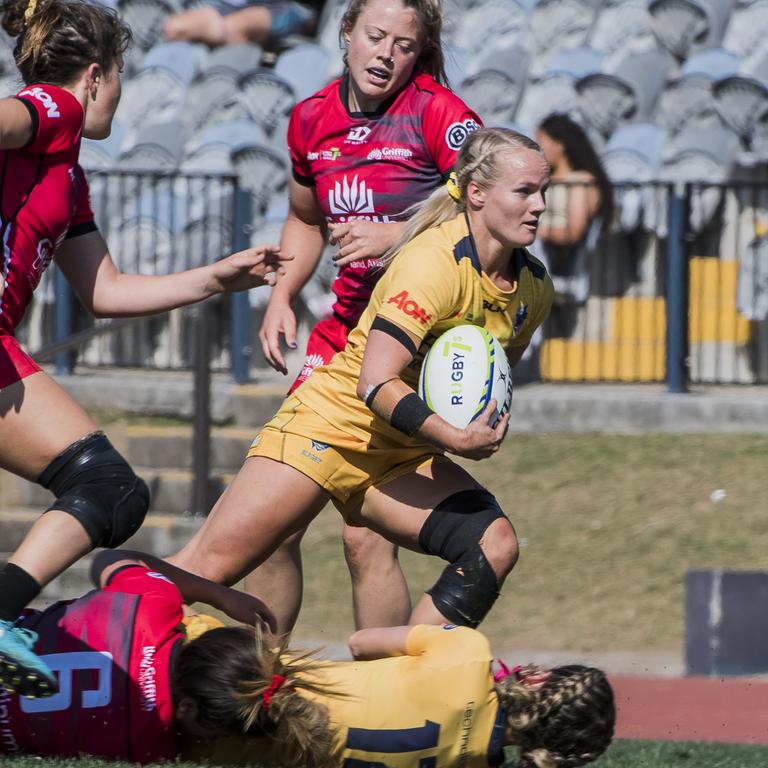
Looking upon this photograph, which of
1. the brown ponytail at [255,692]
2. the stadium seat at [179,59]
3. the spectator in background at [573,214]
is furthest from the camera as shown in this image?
the stadium seat at [179,59]

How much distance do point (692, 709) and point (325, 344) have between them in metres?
2.72

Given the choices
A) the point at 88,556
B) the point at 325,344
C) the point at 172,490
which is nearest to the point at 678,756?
the point at 325,344

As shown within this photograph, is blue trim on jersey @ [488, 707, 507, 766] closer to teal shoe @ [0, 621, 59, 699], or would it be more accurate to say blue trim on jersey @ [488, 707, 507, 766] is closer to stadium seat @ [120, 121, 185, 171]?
teal shoe @ [0, 621, 59, 699]

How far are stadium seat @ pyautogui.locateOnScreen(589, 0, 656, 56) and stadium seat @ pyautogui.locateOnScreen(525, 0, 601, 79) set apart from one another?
0.12m

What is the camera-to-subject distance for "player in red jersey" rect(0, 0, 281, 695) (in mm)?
4223

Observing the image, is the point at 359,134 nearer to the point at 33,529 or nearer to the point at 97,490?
the point at 97,490

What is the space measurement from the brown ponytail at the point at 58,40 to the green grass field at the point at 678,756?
6.91 ft

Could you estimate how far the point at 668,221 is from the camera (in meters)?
10.4

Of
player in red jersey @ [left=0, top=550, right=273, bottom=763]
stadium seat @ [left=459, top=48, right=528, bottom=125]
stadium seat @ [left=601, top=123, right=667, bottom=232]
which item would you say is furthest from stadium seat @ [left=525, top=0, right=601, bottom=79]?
player in red jersey @ [left=0, top=550, right=273, bottom=763]

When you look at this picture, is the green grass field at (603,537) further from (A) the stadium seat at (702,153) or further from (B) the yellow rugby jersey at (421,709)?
(B) the yellow rugby jersey at (421,709)

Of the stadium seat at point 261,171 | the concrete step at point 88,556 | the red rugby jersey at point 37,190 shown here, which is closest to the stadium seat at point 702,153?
the stadium seat at point 261,171

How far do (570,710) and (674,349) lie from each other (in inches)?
254

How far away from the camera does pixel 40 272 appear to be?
4574 mm

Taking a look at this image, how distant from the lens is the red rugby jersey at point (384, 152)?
200 inches
